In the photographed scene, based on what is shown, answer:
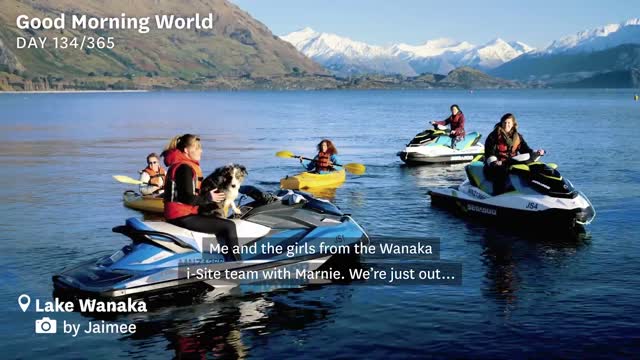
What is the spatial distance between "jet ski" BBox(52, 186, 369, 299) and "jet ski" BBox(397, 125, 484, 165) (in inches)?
888

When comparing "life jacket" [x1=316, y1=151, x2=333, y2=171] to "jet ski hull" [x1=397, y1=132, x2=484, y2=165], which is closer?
"life jacket" [x1=316, y1=151, x2=333, y2=171]

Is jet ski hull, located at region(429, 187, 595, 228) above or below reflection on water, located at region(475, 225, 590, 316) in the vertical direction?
above

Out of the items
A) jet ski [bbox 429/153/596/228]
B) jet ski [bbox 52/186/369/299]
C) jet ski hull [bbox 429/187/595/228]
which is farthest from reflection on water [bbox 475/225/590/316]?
jet ski [bbox 52/186/369/299]

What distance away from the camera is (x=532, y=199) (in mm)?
19875

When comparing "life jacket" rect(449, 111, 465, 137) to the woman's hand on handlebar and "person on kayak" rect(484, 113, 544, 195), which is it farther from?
the woman's hand on handlebar

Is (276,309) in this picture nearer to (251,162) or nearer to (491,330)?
(491,330)

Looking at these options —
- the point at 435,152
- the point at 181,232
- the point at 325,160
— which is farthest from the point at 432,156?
the point at 181,232

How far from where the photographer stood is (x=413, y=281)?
1529cm

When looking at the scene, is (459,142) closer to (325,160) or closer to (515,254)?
(325,160)

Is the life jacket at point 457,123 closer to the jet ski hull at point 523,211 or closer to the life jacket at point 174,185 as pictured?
the jet ski hull at point 523,211

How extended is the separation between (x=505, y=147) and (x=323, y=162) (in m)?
10.6

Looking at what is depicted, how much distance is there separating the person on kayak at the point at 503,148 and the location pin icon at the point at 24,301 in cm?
1274

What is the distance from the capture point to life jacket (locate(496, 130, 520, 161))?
20906mm

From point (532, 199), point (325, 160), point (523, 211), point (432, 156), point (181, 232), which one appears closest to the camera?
point (181, 232)
